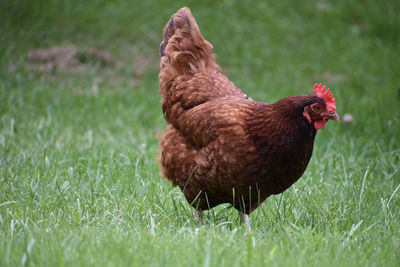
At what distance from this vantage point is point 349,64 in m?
9.57

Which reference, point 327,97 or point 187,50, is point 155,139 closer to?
point 187,50

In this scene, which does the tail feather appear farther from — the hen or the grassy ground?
the grassy ground

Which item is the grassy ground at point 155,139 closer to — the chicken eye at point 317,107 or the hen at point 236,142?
the hen at point 236,142

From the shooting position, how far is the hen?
3.28 m

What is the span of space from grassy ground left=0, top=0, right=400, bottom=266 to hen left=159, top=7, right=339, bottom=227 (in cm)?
26

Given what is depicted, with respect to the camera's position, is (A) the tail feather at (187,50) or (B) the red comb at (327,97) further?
(A) the tail feather at (187,50)

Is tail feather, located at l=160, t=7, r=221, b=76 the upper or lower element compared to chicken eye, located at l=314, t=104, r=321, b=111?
upper

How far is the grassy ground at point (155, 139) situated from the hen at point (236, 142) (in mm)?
262

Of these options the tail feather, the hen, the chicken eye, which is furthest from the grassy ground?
the tail feather

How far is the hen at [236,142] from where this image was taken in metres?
3.28

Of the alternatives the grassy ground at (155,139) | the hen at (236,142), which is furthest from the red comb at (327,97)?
the grassy ground at (155,139)

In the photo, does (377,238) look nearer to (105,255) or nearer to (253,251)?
(253,251)

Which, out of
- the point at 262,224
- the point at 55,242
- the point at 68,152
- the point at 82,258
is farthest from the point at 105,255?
the point at 68,152

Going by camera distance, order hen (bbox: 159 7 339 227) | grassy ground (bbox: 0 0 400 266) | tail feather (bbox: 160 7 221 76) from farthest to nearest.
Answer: tail feather (bbox: 160 7 221 76), hen (bbox: 159 7 339 227), grassy ground (bbox: 0 0 400 266)
